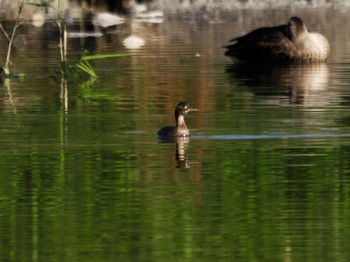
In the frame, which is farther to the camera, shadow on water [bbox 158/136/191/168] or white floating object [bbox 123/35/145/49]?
white floating object [bbox 123/35/145/49]

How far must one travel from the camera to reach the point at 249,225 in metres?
10.8

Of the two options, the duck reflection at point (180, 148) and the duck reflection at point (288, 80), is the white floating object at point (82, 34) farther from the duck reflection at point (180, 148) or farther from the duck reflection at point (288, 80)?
the duck reflection at point (180, 148)

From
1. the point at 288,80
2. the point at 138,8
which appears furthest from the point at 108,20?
the point at 288,80

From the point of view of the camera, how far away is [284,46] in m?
26.1

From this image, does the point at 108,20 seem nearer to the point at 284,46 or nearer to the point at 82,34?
the point at 82,34

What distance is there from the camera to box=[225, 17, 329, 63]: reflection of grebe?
2586 centimetres

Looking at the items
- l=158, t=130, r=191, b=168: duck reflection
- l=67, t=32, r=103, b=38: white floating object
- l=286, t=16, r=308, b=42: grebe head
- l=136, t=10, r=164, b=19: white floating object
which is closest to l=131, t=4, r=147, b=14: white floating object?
l=136, t=10, r=164, b=19: white floating object

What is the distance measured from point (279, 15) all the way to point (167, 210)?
27848 millimetres

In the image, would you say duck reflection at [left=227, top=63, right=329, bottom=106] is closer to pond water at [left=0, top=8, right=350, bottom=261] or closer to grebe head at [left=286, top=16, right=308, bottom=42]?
pond water at [left=0, top=8, right=350, bottom=261]

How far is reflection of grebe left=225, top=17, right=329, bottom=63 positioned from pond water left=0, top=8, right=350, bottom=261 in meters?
1.08

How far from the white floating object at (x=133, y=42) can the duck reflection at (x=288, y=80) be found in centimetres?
381

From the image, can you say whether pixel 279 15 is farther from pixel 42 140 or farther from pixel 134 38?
pixel 42 140

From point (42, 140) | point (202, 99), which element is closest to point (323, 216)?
point (42, 140)

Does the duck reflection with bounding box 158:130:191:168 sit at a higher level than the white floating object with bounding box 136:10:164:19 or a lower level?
lower
